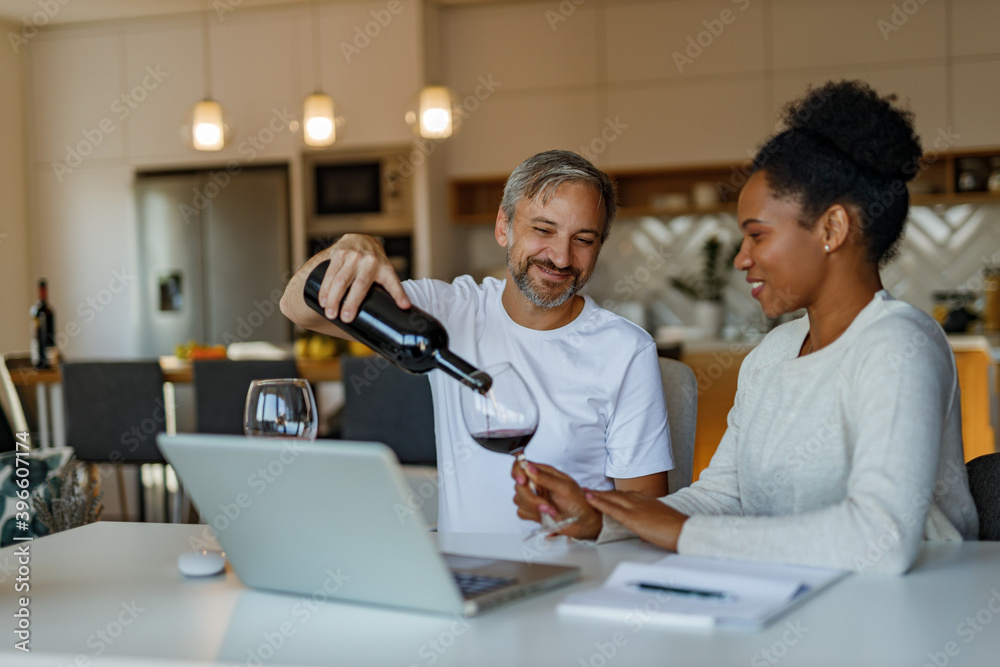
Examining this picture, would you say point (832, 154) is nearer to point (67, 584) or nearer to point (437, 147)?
point (67, 584)

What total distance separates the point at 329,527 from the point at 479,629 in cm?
18

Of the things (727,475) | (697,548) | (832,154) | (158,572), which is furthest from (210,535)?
(832,154)

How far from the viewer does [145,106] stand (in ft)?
18.9

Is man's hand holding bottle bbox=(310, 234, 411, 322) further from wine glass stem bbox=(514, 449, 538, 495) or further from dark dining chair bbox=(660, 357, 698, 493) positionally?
dark dining chair bbox=(660, 357, 698, 493)

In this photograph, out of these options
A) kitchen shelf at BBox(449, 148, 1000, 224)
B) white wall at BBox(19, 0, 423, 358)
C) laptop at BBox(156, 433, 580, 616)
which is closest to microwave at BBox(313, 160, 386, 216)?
white wall at BBox(19, 0, 423, 358)

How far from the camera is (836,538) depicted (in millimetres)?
1099

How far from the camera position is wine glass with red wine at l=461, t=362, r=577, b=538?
1.12m

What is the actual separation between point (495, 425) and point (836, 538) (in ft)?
1.33

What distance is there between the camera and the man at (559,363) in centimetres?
177

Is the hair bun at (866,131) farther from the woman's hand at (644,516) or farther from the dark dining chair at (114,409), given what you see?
the dark dining chair at (114,409)

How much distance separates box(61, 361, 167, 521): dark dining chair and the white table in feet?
8.48

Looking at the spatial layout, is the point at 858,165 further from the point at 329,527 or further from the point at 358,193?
the point at 358,193

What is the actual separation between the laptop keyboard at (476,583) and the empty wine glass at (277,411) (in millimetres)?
299

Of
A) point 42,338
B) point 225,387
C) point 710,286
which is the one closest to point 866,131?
point 225,387
